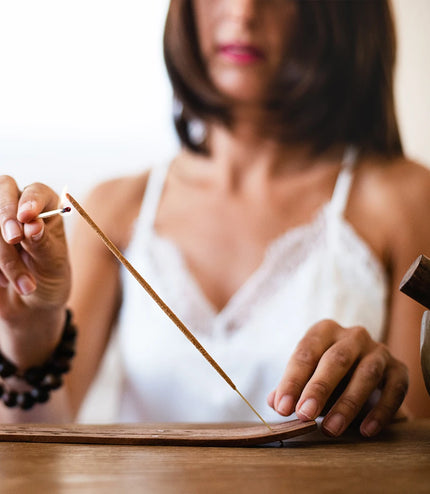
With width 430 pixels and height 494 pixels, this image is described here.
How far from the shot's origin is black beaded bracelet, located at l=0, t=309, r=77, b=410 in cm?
60

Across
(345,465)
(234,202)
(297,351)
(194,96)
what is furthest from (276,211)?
(345,465)

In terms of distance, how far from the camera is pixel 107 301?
1030 millimetres

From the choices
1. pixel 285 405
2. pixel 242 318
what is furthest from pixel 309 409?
pixel 242 318

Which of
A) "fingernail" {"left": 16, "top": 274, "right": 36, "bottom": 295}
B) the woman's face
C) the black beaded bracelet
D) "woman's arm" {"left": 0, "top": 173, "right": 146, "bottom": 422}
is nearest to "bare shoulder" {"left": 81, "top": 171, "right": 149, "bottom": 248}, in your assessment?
"woman's arm" {"left": 0, "top": 173, "right": 146, "bottom": 422}

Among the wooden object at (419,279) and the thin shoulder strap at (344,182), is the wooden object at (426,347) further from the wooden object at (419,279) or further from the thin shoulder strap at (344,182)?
the thin shoulder strap at (344,182)

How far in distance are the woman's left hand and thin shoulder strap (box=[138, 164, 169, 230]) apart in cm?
62

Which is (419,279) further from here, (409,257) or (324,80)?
(324,80)

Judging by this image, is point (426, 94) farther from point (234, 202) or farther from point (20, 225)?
point (20, 225)

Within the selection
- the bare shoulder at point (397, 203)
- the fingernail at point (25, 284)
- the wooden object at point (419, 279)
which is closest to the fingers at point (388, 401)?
the wooden object at point (419, 279)

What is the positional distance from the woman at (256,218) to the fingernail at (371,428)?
0.46 m

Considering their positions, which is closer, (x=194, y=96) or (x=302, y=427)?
(x=302, y=427)

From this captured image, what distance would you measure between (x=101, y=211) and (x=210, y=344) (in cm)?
32

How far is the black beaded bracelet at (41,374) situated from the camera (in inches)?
23.4

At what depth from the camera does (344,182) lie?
1.06 metres
